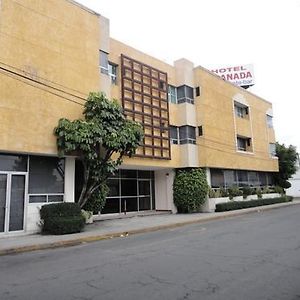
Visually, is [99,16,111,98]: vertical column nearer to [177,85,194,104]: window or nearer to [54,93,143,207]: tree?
[54,93,143,207]: tree

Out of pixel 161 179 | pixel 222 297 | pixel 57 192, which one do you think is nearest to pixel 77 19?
pixel 57 192

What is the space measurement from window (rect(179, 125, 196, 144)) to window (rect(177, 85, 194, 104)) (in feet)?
6.66

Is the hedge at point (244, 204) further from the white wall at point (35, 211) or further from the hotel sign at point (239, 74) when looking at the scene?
the hotel sign at point (239, 74)

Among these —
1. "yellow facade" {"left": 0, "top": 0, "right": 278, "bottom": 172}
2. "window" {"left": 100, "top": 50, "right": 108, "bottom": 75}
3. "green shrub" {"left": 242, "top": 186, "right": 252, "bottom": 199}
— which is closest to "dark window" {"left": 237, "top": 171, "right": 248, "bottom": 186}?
"green shrub" {"left": 242, "top": 186, "right": 252, "bottom": 199}

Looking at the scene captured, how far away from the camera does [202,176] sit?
26.4 meters

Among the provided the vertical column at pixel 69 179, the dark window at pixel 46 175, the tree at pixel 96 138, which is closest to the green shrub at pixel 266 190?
the tree at pixel 96 138

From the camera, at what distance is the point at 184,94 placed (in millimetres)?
27500

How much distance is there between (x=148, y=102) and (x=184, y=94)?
4.33m

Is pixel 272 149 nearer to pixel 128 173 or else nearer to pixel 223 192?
pixel 223 192

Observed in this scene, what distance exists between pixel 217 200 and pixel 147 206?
5100 mm

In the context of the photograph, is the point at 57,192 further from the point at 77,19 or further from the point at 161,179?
the point at 161,179

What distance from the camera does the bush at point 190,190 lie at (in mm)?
25875

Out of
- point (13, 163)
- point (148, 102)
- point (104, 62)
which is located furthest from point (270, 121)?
point (13, 163)

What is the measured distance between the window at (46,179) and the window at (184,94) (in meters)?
12.5
